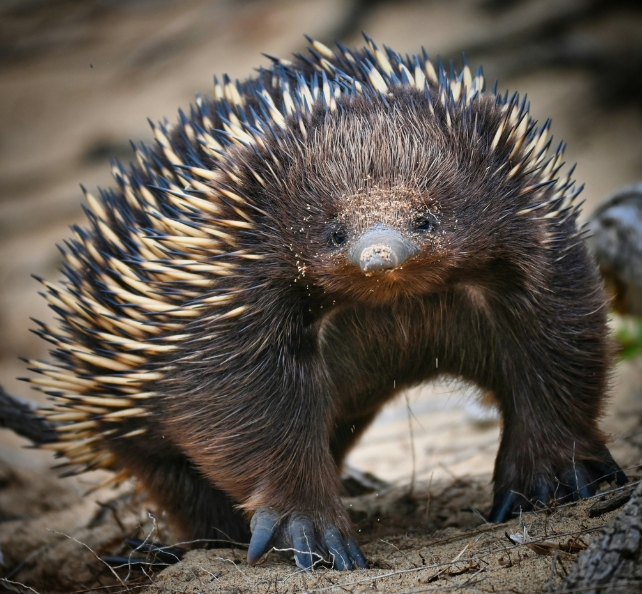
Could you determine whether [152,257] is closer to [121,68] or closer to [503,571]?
[503,571]

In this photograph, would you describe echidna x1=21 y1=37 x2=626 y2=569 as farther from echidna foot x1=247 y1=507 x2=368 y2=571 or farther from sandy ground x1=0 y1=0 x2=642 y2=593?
sandy ground x1=0 y1=0 x2=642 y2=593

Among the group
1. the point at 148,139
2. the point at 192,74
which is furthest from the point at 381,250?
the point at 192,74

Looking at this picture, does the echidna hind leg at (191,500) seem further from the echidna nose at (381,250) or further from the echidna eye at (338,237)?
the echidna nose at (381,250)

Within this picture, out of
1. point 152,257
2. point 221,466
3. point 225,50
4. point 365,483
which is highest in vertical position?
point 225,50

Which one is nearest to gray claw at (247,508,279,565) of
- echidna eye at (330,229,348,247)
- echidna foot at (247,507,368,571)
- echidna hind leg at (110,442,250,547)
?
echidna foot at (247,507,368,571)

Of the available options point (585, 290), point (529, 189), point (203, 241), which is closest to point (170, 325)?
point (203, 241)

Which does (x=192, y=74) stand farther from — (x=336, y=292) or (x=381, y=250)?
(x=381, y=250)

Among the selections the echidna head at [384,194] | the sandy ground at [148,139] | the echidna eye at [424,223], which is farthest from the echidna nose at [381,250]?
the sandy ground at [148,139]
